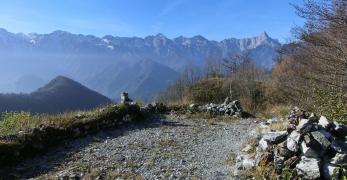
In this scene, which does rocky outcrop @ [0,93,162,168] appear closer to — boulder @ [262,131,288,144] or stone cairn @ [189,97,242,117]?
stone cairn @ [189,97,242,117]

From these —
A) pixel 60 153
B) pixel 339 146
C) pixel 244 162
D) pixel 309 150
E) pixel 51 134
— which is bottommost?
pixel 60 153

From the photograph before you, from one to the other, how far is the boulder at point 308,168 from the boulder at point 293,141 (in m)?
0.51

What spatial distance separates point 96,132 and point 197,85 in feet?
134

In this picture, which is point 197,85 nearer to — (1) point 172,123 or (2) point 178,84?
(1) point 172,123

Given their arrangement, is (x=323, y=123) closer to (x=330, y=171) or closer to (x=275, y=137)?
(x=275, y=137)

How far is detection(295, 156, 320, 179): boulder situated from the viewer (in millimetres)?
12070

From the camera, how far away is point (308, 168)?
1222cm

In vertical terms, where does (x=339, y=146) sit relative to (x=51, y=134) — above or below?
above

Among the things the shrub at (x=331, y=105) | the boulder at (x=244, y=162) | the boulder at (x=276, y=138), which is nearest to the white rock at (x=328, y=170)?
the boulder at (x=276, y=138)

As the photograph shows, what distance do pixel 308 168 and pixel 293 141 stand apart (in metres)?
1.06

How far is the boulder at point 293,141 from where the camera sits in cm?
1293

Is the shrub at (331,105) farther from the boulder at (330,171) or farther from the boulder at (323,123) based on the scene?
the boulder at (330,171)

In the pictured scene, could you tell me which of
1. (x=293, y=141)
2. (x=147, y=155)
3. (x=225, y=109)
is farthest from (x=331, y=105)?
(x=225, y=109)

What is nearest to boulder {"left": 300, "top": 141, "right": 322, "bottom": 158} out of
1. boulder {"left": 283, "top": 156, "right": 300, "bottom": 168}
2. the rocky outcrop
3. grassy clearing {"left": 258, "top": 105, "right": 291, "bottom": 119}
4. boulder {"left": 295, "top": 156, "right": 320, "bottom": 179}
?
boulder {"left": 295, "top": 156, "right": 320, "bottom": 179}
